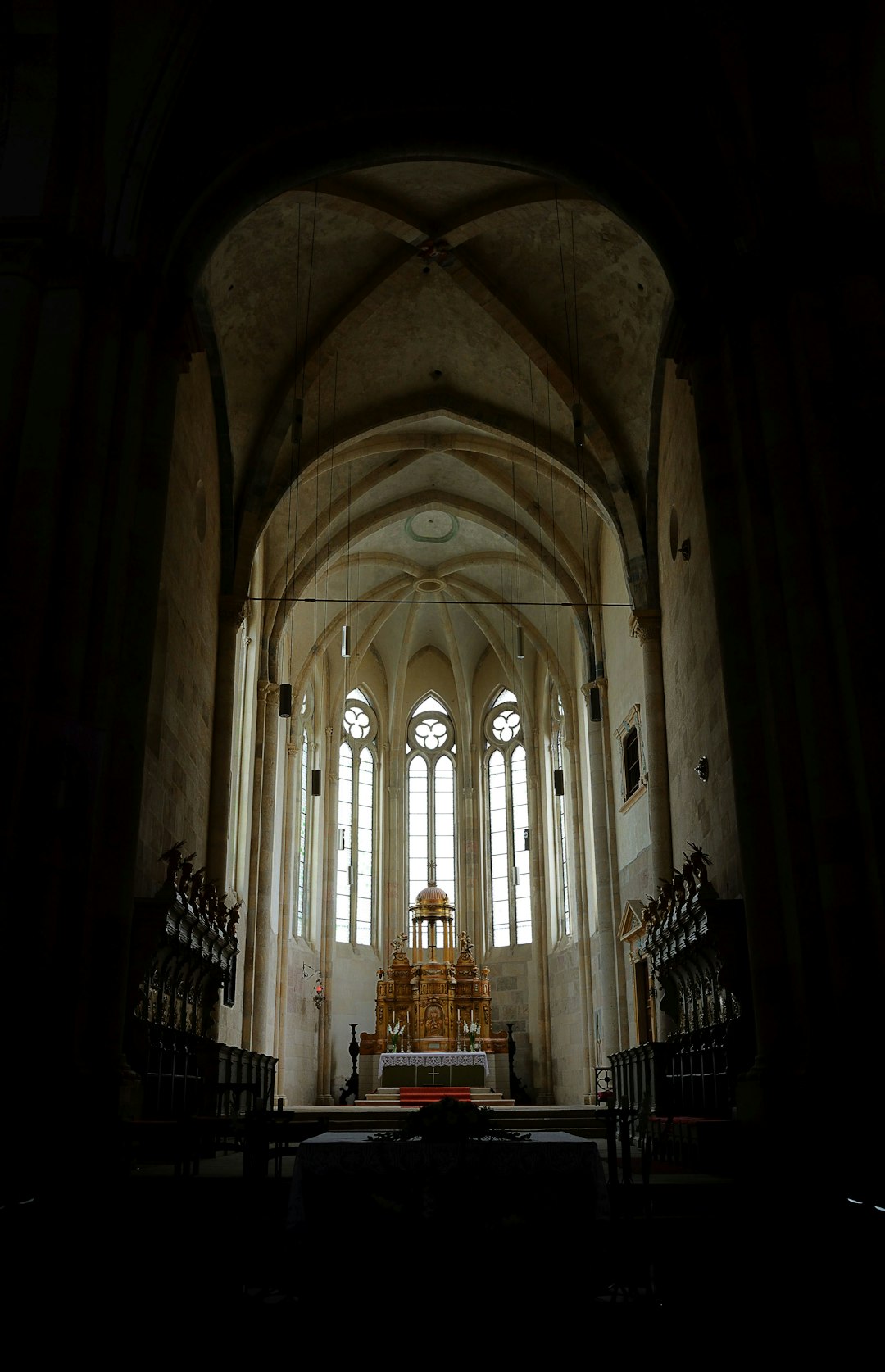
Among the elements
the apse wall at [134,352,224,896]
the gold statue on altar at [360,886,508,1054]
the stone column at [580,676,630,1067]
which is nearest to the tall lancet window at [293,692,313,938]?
the gold statue on altar at [360,886,508,1054]

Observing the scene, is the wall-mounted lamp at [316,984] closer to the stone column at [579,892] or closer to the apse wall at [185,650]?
the stone column at [579,892]

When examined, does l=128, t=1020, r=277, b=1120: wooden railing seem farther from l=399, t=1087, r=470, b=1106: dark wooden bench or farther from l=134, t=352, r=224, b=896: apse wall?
l=399, t=1087, r=470, b=1106: dark wooden bench

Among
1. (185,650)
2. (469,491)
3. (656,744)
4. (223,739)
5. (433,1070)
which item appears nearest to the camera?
(185,650)

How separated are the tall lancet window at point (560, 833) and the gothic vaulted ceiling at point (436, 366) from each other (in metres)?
4.11

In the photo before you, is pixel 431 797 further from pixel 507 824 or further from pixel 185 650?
pixel 185 650

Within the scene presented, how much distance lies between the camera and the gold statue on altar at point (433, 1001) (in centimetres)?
2380

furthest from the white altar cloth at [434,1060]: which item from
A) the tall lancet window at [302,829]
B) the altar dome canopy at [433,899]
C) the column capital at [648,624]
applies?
the column capital at [648,624]

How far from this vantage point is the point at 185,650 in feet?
46.1

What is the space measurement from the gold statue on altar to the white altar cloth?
1.87 meters

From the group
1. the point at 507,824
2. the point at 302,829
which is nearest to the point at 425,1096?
the point at 302,829

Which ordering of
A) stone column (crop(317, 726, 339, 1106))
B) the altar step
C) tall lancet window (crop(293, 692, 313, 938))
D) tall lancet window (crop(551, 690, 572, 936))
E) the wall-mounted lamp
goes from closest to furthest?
1. the altar step
2. the wall-mounted lamp
3. stone column (crop(317, 726, 339, 1106))
4. tall lancet window (crop(293, 692, 313, 938))
5. tall lancet window (crop(551, 690, 572, 936))

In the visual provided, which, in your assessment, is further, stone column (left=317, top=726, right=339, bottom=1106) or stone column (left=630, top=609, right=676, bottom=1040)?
stone column (left=317, top=726, right=339, bottom=1106)

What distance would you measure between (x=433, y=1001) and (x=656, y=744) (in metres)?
10.1

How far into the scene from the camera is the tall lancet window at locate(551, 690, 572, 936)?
81.7 feet
